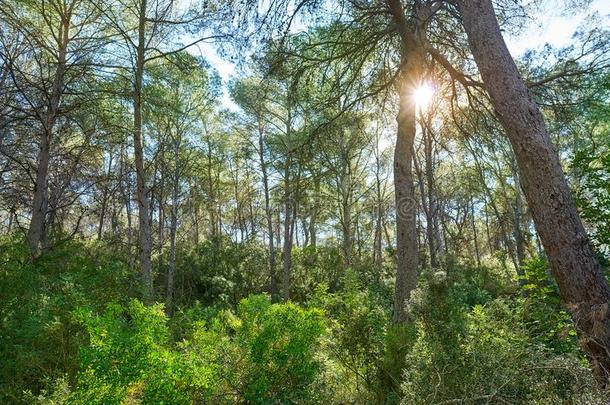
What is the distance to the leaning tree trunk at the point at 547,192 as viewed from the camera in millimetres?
2641

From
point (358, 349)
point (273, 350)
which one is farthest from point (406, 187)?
point (273, 350)

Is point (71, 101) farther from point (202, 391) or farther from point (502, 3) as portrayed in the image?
point (502, 3)

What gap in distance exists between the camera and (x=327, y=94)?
21.4ft

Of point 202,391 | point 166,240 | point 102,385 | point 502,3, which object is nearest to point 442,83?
point 502,3

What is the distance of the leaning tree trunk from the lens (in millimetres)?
2641

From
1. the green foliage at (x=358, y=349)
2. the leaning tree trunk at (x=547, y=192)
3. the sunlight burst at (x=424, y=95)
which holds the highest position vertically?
the sunlight burst at (x=424, y=95)

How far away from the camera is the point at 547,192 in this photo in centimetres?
294

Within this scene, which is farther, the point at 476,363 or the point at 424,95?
the point at 424,95

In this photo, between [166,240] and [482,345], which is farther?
[166,240]

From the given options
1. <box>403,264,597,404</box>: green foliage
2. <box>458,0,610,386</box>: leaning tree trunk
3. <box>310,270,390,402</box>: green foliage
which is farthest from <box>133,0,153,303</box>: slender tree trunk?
<box>458,0,610,386</box>: leaning tree trunk

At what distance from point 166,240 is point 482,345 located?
62.1 feet

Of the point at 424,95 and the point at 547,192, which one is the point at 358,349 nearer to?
the point at 547,192

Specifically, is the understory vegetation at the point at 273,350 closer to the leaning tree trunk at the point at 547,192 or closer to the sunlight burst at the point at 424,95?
the leaning tree trunk at the point at 547,192

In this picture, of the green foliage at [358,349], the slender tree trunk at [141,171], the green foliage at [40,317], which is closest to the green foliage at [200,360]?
the green foliage at [358,349]
